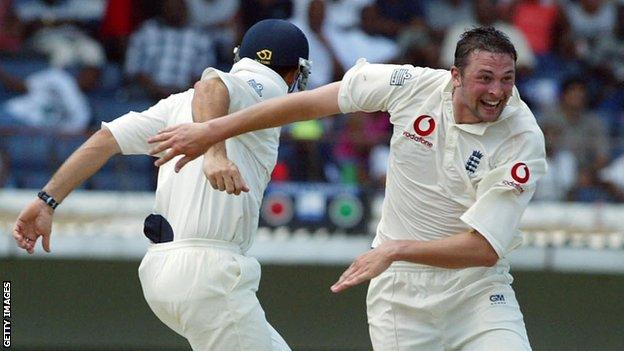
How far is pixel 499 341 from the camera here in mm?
5820

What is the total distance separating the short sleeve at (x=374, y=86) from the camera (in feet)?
19.0

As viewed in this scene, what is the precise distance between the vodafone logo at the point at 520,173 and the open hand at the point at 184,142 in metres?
1.29

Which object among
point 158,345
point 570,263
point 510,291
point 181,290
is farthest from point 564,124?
point 181,290

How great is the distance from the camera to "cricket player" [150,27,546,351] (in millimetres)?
5609

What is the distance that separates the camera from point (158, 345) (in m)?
10.8

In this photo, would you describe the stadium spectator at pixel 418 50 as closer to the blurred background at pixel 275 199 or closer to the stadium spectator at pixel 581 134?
the blurred background at pixel 275 199

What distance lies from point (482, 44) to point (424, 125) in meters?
0.45

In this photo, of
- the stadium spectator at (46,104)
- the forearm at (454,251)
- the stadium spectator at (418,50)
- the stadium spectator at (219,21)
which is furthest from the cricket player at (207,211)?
the stadium spectator at (418,50)

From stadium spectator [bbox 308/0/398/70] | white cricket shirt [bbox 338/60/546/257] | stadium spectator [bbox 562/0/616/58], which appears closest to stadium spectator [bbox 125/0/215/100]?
stadium spectator [bbox 308/0/398/70]

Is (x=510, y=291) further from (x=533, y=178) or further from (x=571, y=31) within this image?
(x=571, y=31)

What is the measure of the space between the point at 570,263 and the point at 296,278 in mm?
2136

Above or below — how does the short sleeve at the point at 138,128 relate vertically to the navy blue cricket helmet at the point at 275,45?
below

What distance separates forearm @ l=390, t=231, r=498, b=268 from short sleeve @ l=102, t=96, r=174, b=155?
1308 millimetres

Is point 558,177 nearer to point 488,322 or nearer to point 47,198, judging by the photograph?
point 488,322
